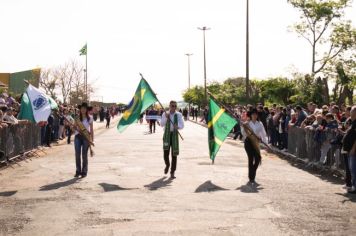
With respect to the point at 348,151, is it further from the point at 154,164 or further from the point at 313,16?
the point at 313,16

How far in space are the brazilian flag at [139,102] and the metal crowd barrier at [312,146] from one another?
4241 mm

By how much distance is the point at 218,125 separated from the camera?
13.3 meters

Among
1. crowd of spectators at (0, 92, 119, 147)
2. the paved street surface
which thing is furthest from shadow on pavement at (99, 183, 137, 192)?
crowd of spectators at (0, 92, 119, 147)

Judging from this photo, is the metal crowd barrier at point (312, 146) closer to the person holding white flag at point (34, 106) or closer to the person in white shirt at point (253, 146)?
the person in white shirt at point (253, 146)

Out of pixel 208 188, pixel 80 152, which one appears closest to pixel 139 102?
pixel 80 152

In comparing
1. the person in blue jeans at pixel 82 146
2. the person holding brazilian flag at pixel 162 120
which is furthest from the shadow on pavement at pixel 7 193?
the person holding brazilian flag at pixel 162 120

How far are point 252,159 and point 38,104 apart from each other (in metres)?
6.00

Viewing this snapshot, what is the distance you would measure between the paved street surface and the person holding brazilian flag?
27.5 inches

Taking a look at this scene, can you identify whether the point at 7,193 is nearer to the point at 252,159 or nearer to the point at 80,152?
the point at 80,152

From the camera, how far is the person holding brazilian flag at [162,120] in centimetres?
1299

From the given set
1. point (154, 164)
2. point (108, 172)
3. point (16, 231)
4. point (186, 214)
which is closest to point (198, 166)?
point (154, 164)

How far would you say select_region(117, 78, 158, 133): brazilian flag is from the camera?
13477mm

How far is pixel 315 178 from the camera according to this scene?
12789 mm

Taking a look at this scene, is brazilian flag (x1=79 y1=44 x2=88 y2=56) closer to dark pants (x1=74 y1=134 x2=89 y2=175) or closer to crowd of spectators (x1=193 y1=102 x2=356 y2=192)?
Answer: crowd of spectators (x1=193 y1=102 x2=356 y2=192)
